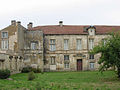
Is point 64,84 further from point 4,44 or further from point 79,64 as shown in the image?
point 79,64

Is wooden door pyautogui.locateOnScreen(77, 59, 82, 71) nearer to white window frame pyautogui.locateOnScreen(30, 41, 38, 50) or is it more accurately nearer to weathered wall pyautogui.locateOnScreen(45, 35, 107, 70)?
weathered wall pyautogui.locateOnScreen(45, 35, 107, 70)

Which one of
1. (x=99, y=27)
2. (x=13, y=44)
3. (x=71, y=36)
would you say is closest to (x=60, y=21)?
(x=71, y=36)

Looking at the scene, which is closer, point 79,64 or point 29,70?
point 29,70

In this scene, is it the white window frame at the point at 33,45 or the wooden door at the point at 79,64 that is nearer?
the white window frame at the point at 33,45

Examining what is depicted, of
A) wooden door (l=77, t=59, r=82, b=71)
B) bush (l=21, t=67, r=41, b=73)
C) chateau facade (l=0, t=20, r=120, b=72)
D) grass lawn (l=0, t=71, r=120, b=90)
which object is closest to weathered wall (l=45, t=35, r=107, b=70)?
chateau facade (l=0, t=20, r=120, b=72)

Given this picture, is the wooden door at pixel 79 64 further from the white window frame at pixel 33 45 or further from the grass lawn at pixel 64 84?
the grass lawn at pixel 64 84

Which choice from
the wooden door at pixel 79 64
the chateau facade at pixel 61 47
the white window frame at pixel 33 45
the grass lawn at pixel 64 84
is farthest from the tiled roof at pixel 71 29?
the grass lawn at pixel 64 84

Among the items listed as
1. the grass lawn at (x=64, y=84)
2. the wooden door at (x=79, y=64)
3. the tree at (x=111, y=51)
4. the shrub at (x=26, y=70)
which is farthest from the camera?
the wooden door at (x=79, y=64)

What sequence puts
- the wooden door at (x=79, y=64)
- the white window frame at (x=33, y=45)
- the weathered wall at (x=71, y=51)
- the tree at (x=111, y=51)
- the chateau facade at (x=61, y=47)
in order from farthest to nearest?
the wooden door at (x=79, y=64) < the weathered wall at (x=71, y=51) < the white window frame at (x=33, y=45) < the chateau facade at (x=61, y=47) < the tree at (x=111, y=51)

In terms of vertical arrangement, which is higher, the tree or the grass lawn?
the tree

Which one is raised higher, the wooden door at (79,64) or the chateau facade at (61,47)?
the chateau facade at (61,47)

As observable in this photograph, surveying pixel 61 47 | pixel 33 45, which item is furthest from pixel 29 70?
pixel 61 47

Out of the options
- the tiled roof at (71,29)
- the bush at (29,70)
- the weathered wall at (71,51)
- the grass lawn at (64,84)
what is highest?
the tiled roof at (71,29)

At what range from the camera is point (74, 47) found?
41469 millimetres
